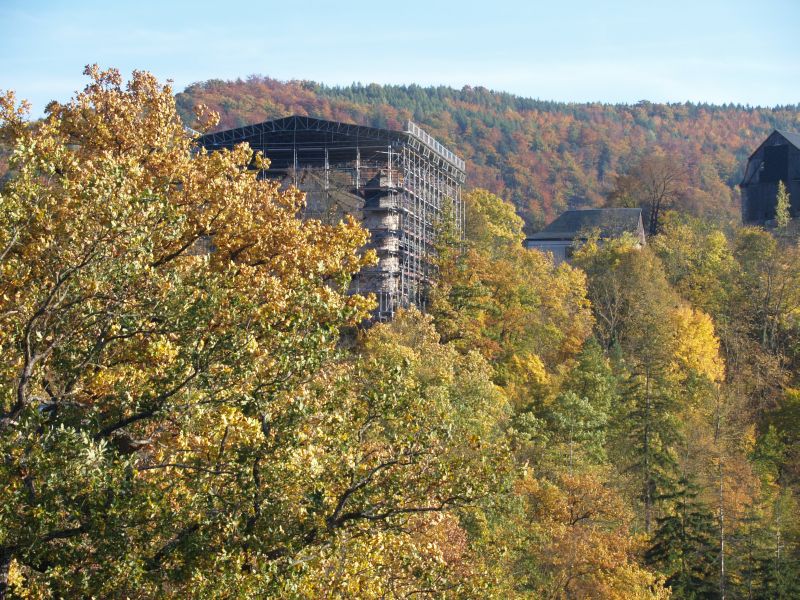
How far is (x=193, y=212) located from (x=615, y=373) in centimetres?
4218

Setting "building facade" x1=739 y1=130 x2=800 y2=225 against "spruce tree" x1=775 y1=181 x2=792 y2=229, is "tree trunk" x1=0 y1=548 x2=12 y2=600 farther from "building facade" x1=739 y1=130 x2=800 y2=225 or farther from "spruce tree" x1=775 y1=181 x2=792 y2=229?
"building facade" x1=739 y1=130 x2=800 y2=225

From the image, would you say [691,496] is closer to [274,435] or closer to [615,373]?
[615,373]

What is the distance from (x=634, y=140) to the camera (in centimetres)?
15975

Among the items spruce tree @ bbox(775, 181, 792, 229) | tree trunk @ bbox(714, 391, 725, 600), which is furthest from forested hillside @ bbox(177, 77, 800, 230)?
tree trunk @ bbox(714, 391, 725, 600)

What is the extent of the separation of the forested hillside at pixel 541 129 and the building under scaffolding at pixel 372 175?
1730 inches

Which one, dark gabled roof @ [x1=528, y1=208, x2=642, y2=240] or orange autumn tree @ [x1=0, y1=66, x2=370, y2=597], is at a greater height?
dark gabled roof @ [x1=528, y1=208, x2=642, y2=240]

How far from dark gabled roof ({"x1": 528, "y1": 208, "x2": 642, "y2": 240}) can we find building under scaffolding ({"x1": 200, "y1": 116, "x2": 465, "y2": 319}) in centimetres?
2303

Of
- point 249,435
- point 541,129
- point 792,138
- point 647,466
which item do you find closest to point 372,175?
point 647,466

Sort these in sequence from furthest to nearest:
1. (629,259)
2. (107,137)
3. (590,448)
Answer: (629,259), (590,448), (107,137)

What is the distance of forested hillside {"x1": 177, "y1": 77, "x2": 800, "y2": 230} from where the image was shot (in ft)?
402

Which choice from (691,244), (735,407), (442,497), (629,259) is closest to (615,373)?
(735,407)

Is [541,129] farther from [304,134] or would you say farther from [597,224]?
[304,134]

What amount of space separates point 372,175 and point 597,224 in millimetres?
29001

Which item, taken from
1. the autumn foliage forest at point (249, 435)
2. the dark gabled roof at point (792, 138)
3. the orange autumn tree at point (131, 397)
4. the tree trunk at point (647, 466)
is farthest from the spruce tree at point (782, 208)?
the orange autumn tree at point (131, 397)
